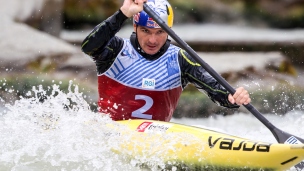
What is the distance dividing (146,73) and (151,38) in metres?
0.24

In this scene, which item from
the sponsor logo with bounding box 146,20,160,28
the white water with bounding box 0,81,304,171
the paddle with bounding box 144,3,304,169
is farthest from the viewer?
the sponsor logo with bounding box 146,20,160,28

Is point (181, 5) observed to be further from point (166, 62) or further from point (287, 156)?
point (287, 156)

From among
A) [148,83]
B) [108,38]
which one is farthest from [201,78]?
[108,38]

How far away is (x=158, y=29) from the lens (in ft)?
11.5

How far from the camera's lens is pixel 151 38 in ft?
11.6

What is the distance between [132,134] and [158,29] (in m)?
0.73

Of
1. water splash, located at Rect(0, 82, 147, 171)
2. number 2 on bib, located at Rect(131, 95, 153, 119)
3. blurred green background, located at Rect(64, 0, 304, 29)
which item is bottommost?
water splash, located at Rect(0, 82, 147, 171)

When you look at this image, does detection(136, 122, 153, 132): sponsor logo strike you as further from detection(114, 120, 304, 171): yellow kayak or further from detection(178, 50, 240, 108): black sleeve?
detection(178, 50, 240, 108): black sleeve

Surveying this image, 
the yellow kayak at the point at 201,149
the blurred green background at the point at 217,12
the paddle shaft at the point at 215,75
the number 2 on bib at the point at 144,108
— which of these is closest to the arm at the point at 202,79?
the paddle shaft at the point at 215,75

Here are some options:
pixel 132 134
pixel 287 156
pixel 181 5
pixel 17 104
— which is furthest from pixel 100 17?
pixel 287 156

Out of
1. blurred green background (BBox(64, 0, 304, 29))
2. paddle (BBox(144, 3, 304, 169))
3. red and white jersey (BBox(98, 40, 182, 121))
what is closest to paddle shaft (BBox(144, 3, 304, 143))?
paddle (BBox(144, 3, 304, 169))

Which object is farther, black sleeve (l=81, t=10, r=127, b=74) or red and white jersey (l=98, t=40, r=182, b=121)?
red and white jersey (l=98, t=40, r=182, b=121)

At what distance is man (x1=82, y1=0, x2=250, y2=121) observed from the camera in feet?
11.6

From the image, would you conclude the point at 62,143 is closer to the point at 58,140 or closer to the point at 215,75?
the point at 58,140
